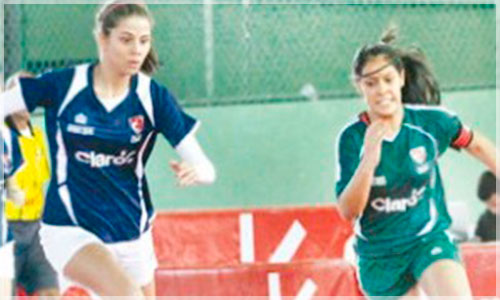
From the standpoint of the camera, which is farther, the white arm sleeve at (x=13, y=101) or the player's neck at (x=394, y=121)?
the player's neck at (x=394, y=121)

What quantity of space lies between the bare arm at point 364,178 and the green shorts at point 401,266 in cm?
21

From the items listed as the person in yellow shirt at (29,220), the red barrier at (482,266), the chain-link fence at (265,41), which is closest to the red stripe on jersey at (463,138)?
the red barrier at (482,266)

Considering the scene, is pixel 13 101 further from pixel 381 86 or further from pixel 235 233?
pixel 235 233

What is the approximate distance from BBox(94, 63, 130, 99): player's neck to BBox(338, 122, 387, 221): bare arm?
0.73 m

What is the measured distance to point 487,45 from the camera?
21.3ft

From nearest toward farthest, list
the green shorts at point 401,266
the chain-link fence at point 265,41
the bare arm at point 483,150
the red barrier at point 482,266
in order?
the green shorts at point 401,266, the bare arm at point 483,150, the red barrier at point 482,266, the chain-link fence at point 265,41

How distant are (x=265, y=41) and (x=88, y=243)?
307 centimetres

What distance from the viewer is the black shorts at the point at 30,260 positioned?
17.5 feet

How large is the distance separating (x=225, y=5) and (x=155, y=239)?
4.51ft

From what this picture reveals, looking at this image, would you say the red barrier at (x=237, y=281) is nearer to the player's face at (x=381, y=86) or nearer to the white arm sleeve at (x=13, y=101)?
the player's face at (x=381, y=86)

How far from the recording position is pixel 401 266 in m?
3.66

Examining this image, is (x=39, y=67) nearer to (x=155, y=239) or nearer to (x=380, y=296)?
(x=155, y=239)

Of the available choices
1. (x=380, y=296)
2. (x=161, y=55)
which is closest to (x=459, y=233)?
(x=161, y=55)

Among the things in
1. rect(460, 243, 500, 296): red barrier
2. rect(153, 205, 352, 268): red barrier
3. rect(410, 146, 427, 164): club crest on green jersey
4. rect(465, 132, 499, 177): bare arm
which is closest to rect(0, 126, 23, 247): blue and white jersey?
rect(153, 205, 352, 268): red barrier
